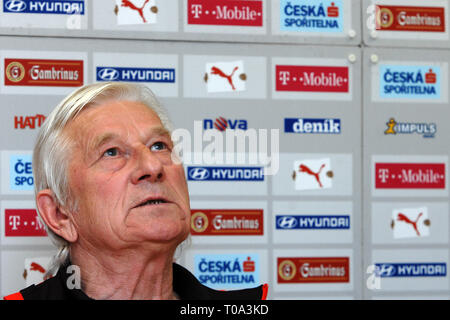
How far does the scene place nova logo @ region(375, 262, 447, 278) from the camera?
6.79 feet

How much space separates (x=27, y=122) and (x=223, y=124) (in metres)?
0.64

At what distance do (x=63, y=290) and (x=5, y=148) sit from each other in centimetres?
77

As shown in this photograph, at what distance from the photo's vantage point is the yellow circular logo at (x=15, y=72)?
75.1 inches

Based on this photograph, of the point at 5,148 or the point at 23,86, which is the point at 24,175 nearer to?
the point at 5,148

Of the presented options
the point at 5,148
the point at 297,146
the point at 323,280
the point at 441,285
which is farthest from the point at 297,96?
the point at 5,148

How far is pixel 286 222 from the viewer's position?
2033mm

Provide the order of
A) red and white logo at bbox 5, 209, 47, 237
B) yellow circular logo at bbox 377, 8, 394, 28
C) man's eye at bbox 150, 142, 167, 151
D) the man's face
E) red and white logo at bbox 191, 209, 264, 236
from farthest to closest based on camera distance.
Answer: yellow circular logo at bbox 377, 8, 394, 28, red and white logo at bbox 191, 209, 264, 236, red and white logo at bbox 5, 209, 47, 237, man's eye at bbox 150, 142, 167, 151, the man's face

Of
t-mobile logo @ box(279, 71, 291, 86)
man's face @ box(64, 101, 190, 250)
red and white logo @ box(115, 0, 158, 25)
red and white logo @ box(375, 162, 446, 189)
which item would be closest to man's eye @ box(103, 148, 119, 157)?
man's face @ box(64, 101, 190, 250)

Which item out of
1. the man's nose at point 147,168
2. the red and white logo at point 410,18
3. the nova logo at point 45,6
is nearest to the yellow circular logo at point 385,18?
the red and white logo at point 410,18

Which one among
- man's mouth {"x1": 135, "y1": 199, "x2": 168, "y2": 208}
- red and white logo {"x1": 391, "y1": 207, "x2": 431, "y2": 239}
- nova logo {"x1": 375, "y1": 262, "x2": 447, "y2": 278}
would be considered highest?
man's mouth {"x1": 135, "y1": 199, "x2": 168, "y2": 208}

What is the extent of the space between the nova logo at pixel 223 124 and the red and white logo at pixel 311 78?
18 cm

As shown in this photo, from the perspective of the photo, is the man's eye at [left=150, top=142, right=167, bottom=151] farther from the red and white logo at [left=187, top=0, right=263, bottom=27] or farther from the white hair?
the red and white logo at [left=187, top=0, right=263, bottom=27]

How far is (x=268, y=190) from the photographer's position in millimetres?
2025
